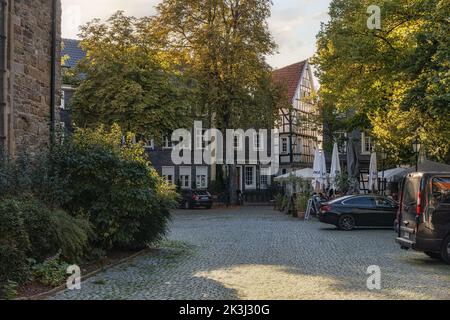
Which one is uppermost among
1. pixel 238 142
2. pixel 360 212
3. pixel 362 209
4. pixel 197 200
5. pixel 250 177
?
pixel 238 142

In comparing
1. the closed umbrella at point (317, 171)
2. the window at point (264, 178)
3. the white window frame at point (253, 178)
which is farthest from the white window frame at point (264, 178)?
the closed umbrella at point (317, 171)

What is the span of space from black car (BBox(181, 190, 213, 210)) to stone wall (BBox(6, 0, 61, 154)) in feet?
83.9

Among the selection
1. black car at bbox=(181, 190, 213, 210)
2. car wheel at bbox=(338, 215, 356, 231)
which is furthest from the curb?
black car at bbox=(181, 190, 213, 210)

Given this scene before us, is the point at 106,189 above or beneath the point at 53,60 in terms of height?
beneath

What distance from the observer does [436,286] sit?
32.7ft

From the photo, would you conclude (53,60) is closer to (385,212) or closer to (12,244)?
(12,244)

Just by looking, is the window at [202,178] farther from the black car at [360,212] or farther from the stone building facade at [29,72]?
the stone building facade at [29,72]

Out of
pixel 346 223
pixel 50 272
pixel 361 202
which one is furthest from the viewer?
pixel 361 202

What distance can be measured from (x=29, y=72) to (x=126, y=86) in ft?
59.1

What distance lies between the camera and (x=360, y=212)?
75.4ft

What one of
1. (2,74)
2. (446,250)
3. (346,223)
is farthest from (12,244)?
(346,223)

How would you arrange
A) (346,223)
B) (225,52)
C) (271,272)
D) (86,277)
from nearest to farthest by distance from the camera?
(86,277) < (271,272) < (346,223) < (225,52)

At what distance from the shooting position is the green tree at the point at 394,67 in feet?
62.5

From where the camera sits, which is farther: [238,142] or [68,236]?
[238,142]
